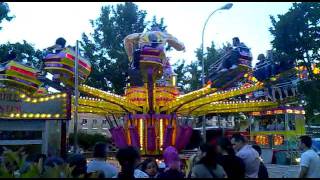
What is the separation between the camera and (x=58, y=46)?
1677 cm

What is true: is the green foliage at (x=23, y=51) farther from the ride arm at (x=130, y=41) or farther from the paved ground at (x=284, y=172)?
the paved ground at (x=284, y=172)

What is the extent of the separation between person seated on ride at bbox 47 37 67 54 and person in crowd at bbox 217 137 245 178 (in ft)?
37.0

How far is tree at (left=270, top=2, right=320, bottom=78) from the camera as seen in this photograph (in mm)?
32625

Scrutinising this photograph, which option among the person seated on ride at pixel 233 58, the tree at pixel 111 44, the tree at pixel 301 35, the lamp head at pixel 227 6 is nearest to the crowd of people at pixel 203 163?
the person seated on ride at pixel 233 58

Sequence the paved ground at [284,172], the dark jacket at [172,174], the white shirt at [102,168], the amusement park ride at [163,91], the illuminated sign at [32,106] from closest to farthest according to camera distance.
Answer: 1. the dark jacket at [172,174]
2. the white shirt at [102,168]
3. the illuminated sign at [32,106]
4. the paved ground at [284,172]
5. the amusement park ride at [163,91]

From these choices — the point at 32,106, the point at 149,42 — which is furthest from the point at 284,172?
the point at 32,106

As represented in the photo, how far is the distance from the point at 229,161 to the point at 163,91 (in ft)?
51.8

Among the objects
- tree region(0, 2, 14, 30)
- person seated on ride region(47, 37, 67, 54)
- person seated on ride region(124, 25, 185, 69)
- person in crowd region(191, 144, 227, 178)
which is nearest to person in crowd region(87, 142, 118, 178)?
person in crowd region(191, 144, 227, 178)

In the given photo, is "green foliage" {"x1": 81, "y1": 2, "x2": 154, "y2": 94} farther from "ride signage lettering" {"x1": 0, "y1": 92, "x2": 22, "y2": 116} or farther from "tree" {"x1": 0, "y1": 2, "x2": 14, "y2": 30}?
"ride signage lettering" {"x1": 0, "y1": 92, "x2": 22, "y2": 116}

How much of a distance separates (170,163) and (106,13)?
140 feet

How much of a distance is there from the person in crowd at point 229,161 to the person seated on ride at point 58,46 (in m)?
11.3

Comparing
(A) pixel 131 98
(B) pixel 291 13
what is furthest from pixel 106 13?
(A) pixel 131 98

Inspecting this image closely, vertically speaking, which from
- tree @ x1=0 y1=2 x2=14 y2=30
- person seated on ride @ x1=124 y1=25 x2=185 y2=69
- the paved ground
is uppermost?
tree @ x1=0 y1=2 x2=14 y2=30

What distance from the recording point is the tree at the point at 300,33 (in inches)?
1284
